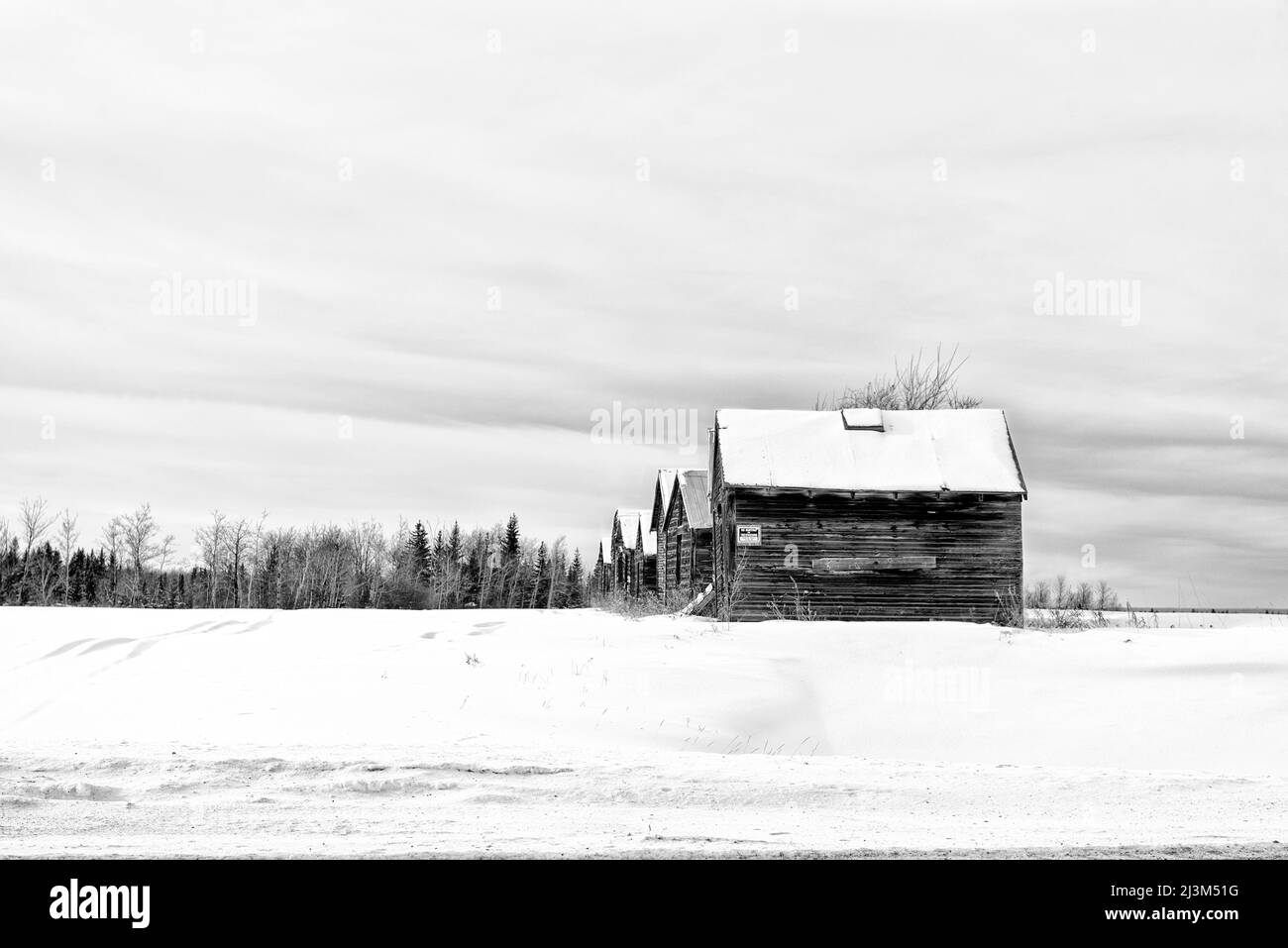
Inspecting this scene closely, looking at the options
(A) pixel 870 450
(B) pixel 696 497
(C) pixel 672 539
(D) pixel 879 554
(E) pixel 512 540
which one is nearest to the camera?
(D) pixel 879 554

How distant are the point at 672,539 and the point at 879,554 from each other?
1575 cm

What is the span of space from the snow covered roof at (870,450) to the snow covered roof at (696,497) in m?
7.87

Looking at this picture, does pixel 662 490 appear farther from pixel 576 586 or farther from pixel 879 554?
pixel 576 586

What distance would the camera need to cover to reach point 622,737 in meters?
11.7

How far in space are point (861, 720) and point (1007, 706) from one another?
236 centimetres

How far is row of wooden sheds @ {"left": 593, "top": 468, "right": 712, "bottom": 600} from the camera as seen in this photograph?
37156 mm

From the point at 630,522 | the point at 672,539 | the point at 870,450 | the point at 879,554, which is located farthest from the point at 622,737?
the point at 630,522

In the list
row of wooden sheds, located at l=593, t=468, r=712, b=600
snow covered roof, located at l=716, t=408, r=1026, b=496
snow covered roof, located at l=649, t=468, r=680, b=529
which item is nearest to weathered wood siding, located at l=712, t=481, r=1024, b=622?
snow covered roof, located at l=716, t=408, r=1026, b=496

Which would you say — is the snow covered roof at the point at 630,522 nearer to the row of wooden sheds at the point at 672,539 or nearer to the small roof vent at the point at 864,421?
the row of wooden sheds at the point at 672,539

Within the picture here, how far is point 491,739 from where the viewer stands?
10055mm

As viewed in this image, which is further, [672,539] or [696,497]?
[672,539]

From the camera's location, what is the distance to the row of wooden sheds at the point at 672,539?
37.2 metres
